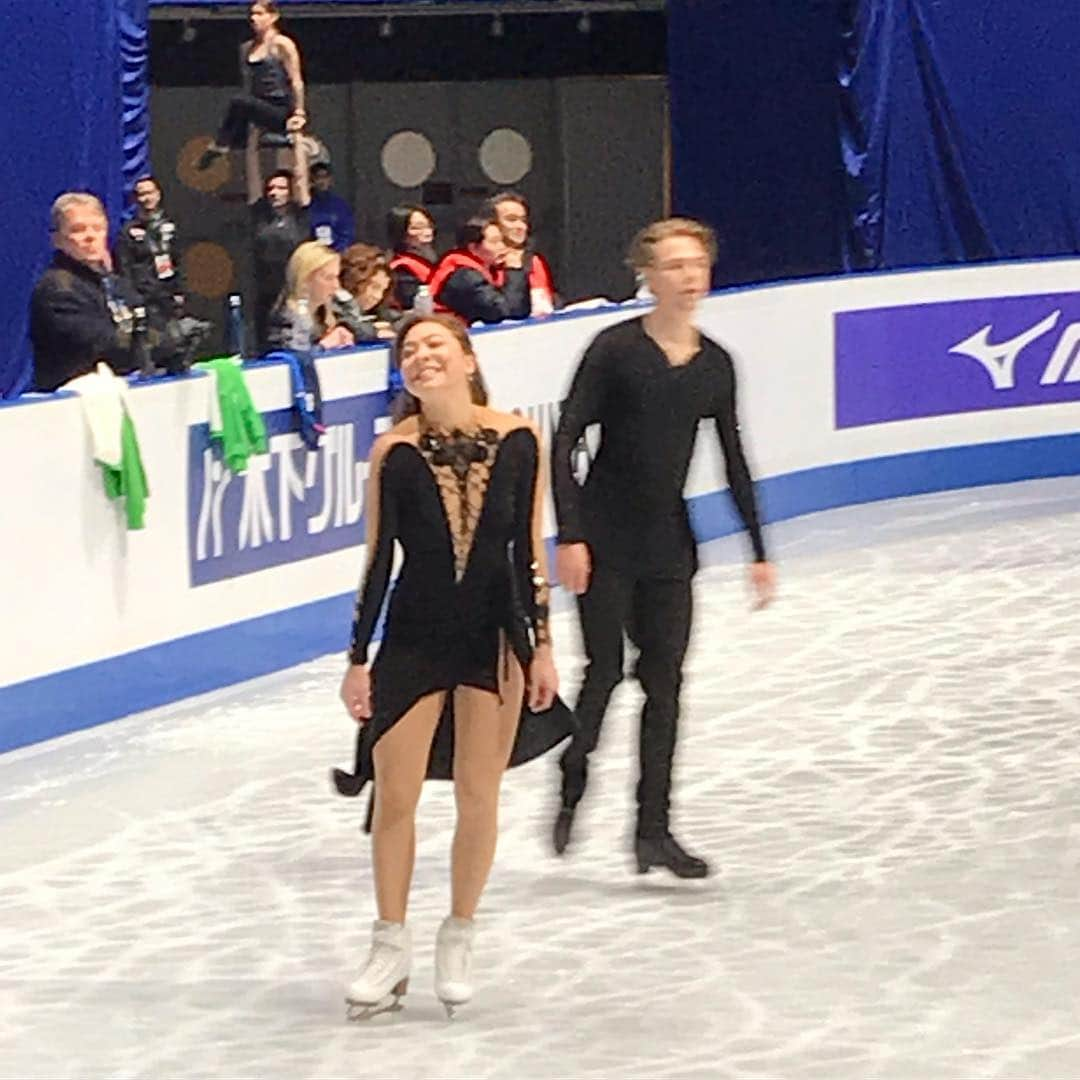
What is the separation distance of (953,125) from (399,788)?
1180 centimetres

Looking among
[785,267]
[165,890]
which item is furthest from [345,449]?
[785,267]

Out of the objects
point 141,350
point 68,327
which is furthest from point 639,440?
point 141,350

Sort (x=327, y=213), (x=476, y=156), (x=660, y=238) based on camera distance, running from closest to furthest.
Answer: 1. (x=660, y=238)
2. (x=327, y=213)
3. (x=476, y=156)

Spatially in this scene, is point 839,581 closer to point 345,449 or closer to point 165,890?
point 345,449

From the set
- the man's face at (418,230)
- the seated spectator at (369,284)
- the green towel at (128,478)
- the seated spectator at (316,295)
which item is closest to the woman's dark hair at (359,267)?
the seated spectator at (369,284)

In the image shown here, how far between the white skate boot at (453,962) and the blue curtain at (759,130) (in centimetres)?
1156

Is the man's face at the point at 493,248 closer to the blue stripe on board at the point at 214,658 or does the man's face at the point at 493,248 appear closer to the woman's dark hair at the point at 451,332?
the blue stripe on board at the point at 214,658

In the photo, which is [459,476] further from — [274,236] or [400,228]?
[274,236]

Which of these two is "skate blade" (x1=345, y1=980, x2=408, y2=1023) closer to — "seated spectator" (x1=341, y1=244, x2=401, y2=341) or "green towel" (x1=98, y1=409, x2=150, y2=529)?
"green towel" (x1=98, y1=409, x2=150, y2=529)

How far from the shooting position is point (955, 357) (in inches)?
563

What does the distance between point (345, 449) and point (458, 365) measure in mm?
4693

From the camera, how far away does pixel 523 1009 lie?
5719 mm

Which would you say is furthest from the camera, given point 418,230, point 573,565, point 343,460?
point 418,230

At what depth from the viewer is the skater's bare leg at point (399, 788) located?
17.9 feet
